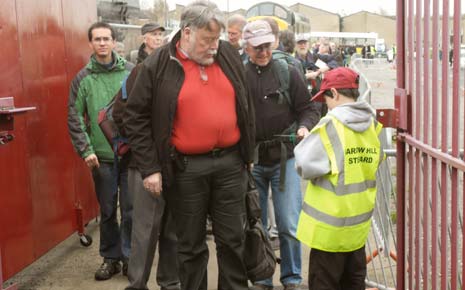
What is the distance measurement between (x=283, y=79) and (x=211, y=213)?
1076mm

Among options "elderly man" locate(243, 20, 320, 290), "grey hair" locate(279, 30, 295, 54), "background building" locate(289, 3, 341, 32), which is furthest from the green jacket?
"background building" locate(289, 3, 341, 32)

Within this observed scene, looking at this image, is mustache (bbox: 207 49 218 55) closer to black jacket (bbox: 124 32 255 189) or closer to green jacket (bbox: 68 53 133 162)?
black jacket (bbox: 124 32 255 189)

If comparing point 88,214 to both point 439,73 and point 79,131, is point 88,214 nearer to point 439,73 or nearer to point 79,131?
point 79,131

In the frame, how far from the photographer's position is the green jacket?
479 centimetres

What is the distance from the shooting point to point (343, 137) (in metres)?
3.30

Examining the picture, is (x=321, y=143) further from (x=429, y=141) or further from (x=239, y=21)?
(x=239, y=21)

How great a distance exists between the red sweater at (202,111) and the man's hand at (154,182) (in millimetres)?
203

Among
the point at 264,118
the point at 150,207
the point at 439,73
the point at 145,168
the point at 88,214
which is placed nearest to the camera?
the point at 439,73

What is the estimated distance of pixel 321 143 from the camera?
330 centimetres

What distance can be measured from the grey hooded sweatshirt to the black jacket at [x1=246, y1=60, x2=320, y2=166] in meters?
0.94

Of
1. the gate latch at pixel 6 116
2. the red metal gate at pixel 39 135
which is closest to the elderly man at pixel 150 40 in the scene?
the red metal gate at pixel 39 135

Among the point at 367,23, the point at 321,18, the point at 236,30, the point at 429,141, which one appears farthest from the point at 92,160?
the point at 367,23

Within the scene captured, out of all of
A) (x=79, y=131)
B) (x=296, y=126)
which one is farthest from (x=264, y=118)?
(x=79, y=131)

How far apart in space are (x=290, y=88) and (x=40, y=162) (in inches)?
79.2
